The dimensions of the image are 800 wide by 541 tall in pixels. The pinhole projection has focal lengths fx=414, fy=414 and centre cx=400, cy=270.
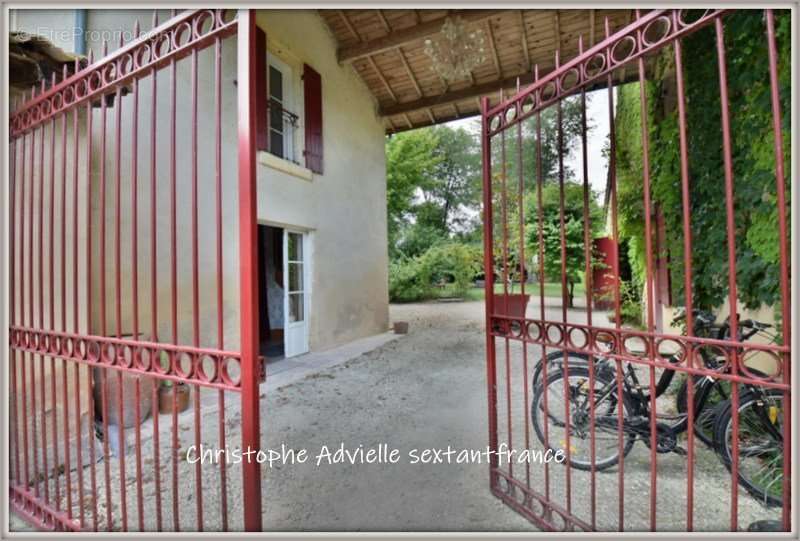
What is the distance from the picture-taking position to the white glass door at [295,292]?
4938 millimetres

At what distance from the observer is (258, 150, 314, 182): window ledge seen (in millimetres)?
4387

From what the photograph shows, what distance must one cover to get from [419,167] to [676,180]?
12.2 metres

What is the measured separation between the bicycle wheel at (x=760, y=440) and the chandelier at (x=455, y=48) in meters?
4.04

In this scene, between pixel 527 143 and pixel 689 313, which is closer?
pixel 689 313

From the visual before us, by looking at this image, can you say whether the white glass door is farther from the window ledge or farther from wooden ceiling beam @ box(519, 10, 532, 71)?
wooden ceiling beam @ box(519, 10, 532, 71)

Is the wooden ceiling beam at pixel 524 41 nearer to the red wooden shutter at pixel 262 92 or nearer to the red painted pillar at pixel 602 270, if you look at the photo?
the red wooden shutter at pixel 262 92

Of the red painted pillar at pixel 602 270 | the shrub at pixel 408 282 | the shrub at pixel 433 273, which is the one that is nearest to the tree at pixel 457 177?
the shrub at pixel 433 273

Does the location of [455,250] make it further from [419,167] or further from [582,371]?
[582,371]

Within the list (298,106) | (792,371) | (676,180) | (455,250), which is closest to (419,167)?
(455,250)

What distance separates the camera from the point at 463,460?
2375 mm

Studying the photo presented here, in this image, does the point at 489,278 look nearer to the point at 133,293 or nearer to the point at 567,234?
the point at 133,293

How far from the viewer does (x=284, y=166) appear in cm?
471

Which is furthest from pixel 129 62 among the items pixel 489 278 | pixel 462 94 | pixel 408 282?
pixel 408 282

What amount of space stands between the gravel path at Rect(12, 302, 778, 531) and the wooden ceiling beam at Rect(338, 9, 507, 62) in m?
4.03
